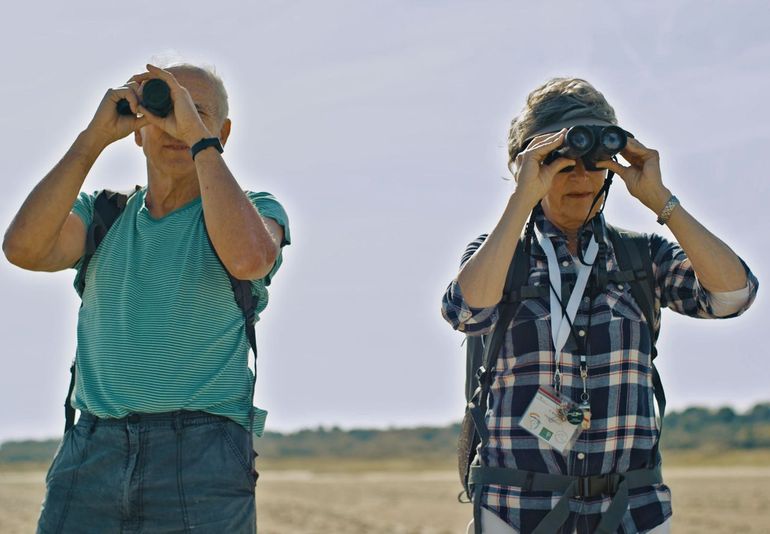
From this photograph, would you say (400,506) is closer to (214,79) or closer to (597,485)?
(597,485)

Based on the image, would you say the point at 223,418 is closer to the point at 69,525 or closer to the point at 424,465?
the point at 69,525

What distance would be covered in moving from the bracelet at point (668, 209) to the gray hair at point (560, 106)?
1.12 feet

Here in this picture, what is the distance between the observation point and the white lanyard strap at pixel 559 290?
4.10 meters

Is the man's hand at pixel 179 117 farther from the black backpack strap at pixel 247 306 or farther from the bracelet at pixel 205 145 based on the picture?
the black backpack strap at pixel 247 306

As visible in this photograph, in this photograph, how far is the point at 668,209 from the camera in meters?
4.27

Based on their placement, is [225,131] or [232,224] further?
[225,131]

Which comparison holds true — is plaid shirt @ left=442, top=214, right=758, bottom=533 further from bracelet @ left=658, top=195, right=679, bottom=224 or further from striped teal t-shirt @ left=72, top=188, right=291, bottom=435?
striped teal t-shirt @ left=72, top=188, right=291, bottom=435

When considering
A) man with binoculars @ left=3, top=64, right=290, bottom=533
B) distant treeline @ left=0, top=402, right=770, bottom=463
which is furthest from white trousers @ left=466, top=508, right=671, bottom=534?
distant treeline @ left=0, top=402, right=770, bottom=463

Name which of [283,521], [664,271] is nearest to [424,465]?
[283,521]

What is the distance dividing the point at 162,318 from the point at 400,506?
18.4 metres

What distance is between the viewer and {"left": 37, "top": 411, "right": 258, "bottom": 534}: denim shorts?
3826mm

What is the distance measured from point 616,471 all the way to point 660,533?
231 mm

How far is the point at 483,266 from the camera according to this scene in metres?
4.08

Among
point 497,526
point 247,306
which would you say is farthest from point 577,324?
point 247,306
